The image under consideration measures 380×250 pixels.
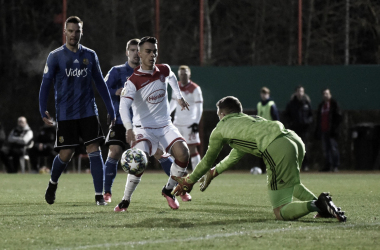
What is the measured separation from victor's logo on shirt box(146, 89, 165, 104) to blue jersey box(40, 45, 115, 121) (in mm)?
984

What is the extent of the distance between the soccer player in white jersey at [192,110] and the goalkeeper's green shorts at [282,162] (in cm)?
690

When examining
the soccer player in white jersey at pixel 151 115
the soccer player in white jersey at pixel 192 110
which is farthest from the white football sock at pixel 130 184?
the soccer player in white jersey at pixel 192 110

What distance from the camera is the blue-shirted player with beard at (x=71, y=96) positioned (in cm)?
820

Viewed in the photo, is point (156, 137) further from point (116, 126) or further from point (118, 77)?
point (118, 77)

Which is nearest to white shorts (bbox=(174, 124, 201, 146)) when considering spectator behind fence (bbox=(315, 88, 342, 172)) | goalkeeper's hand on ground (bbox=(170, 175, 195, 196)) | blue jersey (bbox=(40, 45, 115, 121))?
spectator behind fence (bbox=(315, 88, 342, 172))

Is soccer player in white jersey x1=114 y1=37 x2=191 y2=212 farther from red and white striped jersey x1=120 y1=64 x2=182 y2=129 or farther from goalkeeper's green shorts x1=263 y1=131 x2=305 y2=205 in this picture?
goalkeeper's green shorts x1=263 y1=131 x2=305 y2=205

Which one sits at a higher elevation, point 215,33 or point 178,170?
point 215,33

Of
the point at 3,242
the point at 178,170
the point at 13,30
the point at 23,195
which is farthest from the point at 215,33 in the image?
the point at 3,242

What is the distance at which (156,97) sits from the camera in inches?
305

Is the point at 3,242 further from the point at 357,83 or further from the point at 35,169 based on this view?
the point at 357,83

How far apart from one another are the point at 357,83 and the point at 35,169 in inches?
320

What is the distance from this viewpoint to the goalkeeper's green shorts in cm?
638

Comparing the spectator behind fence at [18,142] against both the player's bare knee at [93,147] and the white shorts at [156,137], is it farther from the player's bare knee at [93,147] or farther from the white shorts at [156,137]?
the white shorts at [156,137]

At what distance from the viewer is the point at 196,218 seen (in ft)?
22.4
